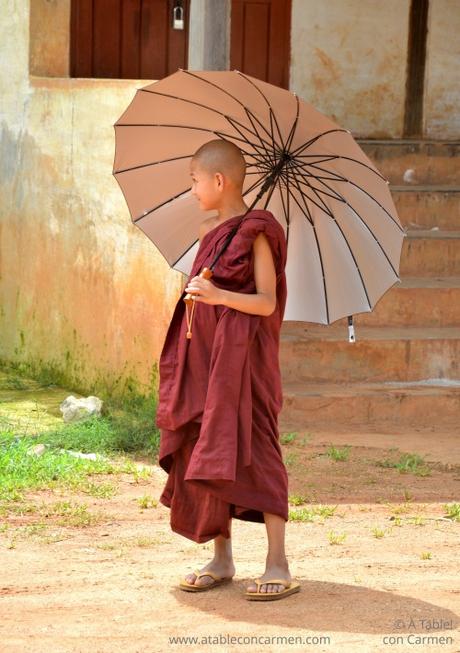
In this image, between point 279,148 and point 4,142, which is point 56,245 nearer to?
point 4,142

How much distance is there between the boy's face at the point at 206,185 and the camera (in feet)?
15.5

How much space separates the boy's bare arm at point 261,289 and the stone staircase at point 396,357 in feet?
10.6

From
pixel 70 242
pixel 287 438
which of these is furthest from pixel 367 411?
pixel 70 242

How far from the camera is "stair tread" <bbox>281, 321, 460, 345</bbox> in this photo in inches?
332

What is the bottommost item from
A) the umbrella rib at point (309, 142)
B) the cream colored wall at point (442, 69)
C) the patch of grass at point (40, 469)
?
the patch of grass at point (40, 469)

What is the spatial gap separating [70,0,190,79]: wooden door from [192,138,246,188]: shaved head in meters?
6.18

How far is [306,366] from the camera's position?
8.33 m

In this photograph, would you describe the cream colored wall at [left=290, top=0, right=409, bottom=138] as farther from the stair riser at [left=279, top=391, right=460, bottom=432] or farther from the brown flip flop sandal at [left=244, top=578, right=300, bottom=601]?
the brown flip flop sandal at [left=244, top=578, right=300, bottom=601]

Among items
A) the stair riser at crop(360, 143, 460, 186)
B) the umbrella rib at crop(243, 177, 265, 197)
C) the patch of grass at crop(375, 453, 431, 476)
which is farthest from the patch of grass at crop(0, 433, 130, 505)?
the stair riser at crop(360, 143, 460, 186)

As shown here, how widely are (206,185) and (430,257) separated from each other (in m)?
4.85

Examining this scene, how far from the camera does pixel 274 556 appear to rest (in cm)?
480

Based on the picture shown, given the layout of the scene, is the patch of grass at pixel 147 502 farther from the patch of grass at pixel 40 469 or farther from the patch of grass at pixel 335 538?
the patch of grass at pixel 335 538

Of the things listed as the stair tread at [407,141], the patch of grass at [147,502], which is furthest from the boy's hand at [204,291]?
the stair tread at [407,141]

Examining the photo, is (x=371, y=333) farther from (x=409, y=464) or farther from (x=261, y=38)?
(x=261, y=38)
